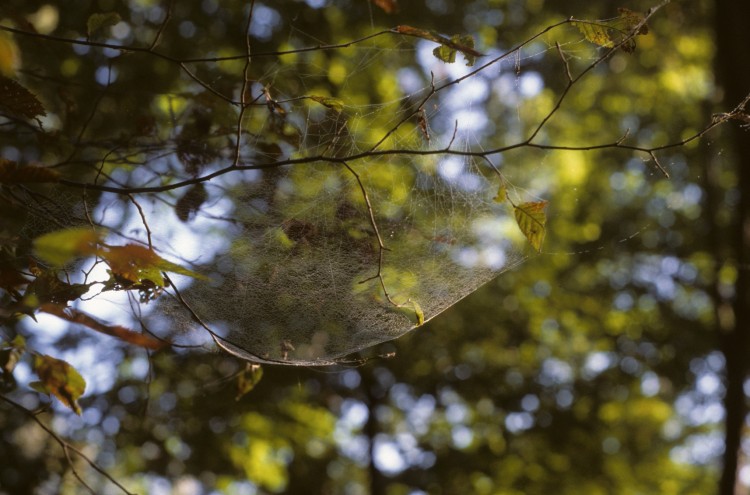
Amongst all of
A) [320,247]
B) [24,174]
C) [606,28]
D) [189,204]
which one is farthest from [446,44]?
[189,204]

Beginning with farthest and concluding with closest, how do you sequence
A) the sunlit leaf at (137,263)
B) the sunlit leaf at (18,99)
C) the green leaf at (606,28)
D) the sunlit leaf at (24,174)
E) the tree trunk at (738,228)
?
1. the tree trunk at (738,228)
2. the sunlit leaf at (18,99)
3. the green leaf at (606,28)
4. the sunlit leaf at (24,174)
5. the sunlit leaf at (137,263)

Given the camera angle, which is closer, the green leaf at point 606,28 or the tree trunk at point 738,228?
the green leaf at point 606,28

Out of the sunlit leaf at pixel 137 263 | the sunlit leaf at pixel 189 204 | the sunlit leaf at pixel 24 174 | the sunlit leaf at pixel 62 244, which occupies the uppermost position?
the sunlit leaf at pixel 189 204

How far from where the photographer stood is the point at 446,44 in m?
1.69

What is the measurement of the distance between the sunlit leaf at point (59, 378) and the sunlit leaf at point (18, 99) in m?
0.69

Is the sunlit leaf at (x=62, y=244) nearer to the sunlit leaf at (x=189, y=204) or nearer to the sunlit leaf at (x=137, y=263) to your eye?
the sunlit leaf at (x=137, y=263)

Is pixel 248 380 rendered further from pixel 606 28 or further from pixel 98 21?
pixel 606 28

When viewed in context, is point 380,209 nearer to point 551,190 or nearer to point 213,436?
point 213,436

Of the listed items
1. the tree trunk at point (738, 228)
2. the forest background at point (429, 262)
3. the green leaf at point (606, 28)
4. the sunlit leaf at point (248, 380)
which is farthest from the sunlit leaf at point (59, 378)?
the tree trunk at point (738, 228)

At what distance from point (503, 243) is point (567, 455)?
10.2ft

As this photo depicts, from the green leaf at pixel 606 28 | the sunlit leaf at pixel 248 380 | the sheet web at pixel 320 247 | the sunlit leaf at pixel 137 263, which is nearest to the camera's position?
the sunlit leaf at pixel 137 263

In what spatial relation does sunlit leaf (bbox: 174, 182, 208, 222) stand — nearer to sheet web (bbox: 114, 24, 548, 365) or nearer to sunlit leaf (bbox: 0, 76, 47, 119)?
sheet web (bbox: 114, 24, 548, 365)

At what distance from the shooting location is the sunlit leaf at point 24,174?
1508 millimetres

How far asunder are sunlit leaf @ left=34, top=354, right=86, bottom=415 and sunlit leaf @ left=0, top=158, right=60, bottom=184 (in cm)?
42
